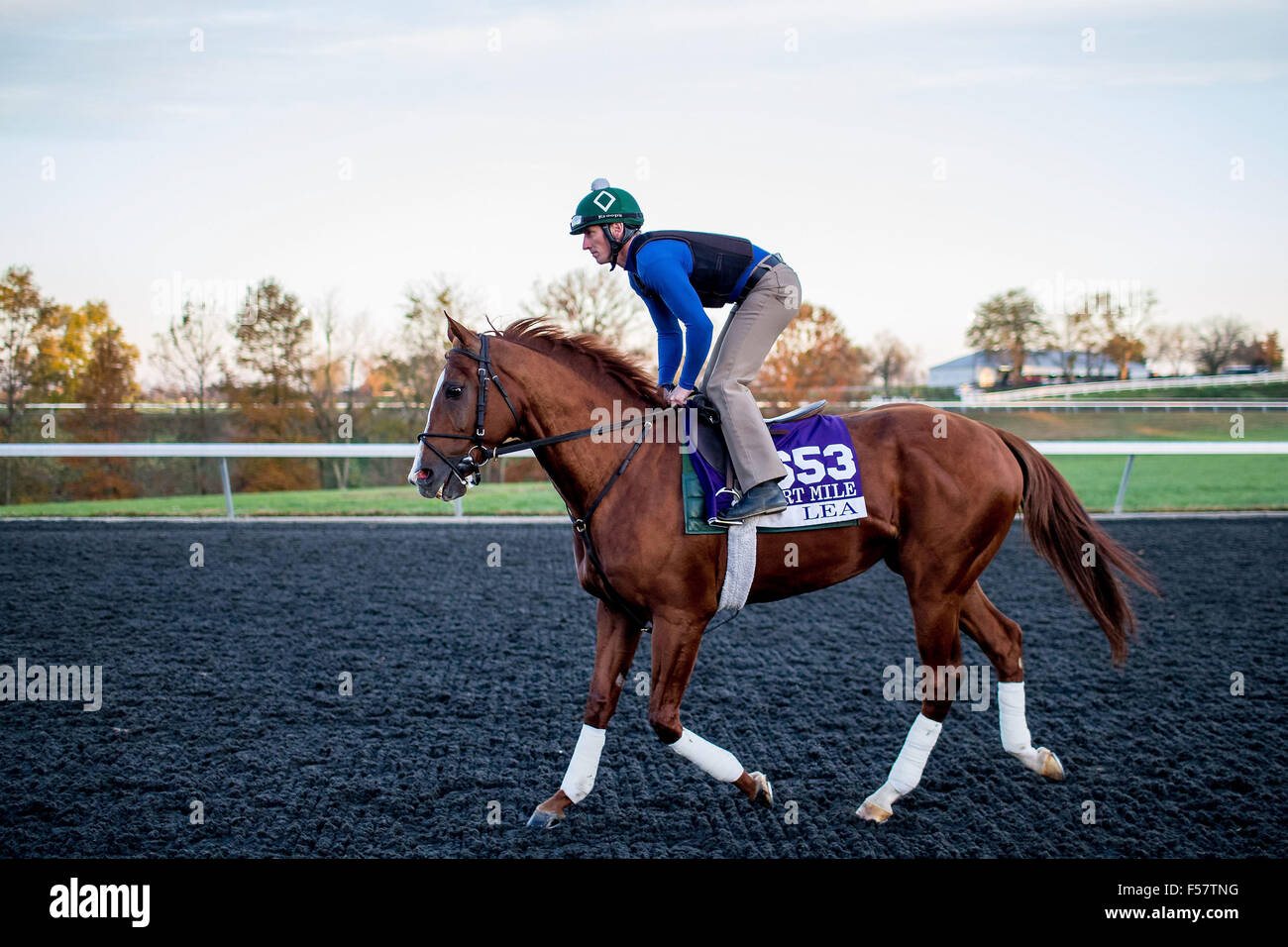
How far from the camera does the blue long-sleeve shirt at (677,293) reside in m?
3.52

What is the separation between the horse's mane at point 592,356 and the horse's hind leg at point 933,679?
155 centimetres

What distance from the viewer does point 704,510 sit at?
12.1 ft

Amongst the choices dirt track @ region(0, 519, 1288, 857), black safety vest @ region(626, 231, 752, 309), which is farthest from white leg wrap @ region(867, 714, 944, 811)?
black safety vest @ region(626, 231, 752, 309)

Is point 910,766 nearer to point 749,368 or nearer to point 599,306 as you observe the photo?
point 749,368

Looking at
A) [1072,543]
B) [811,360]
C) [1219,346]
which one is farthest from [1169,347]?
[1072,543]

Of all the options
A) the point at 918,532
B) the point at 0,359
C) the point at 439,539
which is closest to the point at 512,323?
the point at 918,532

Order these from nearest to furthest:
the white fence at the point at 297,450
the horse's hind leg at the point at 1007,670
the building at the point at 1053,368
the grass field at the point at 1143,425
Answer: the horse's hind leg at the point at 1007,670, the white fence at the point at 297,450, the grass field at the point at 1143,425, the building at the point at 1053,368

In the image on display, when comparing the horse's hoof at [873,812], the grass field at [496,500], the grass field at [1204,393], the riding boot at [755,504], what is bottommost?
the horse's hoof at [873,812]

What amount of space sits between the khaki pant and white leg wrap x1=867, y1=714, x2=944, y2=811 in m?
1.32

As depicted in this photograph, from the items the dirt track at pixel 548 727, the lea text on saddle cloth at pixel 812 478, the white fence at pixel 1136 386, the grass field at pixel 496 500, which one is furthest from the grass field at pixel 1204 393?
the lea text on saddle cloth at pixel 812 478

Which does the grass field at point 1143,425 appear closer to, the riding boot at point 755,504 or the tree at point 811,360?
the tree at point 811,360

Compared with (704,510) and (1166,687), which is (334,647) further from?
(1166,687)

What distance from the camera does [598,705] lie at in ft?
12.1

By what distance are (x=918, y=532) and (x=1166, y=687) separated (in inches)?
104
